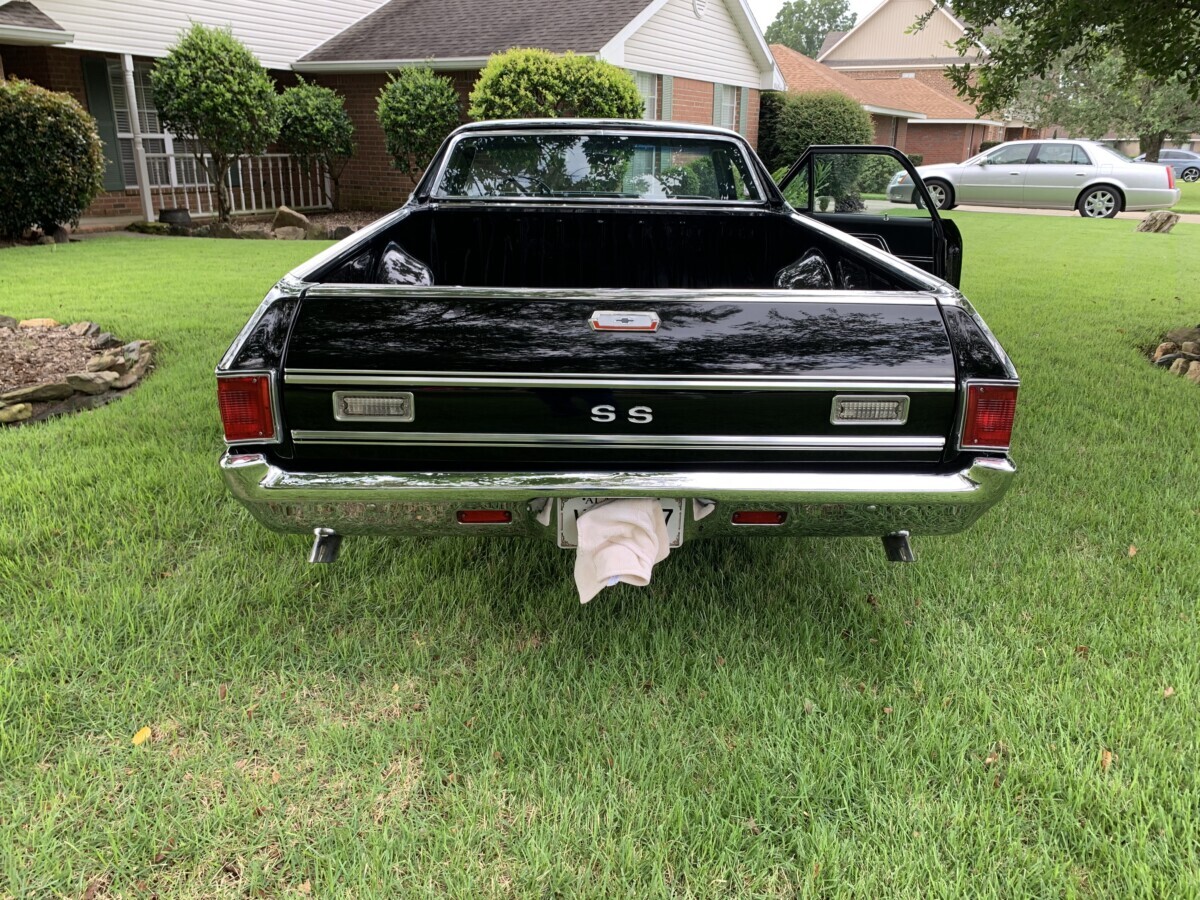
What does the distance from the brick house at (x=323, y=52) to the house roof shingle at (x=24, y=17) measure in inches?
1.0

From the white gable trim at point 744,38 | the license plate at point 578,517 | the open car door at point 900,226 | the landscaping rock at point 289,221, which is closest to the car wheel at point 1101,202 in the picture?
the white gable trim at point 744,38

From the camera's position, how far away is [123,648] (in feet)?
9.38

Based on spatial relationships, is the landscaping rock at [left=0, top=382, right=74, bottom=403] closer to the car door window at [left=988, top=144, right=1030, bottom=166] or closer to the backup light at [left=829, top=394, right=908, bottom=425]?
the backup light at [left=829, top=394, right=908, bottom=425]

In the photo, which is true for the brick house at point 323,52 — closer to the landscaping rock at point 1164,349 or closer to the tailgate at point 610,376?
the landscaping rock at point 1164,349

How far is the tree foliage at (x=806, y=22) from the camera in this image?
92.1 meters

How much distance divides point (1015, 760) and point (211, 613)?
2546 millimetres

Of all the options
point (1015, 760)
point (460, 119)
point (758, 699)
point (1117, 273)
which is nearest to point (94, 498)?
point (758, 699)

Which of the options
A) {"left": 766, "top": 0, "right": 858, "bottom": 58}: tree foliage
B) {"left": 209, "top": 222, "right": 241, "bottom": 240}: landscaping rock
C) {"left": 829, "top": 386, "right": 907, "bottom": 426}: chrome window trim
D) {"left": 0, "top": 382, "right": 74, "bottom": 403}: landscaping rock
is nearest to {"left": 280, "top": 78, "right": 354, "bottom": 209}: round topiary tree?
{"left": 209, "top": 222, "right": 241, "bottom": 240}: landscaping rock

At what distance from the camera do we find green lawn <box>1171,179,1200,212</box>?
2173 cm

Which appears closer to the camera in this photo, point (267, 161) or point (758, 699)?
point (758, 699)

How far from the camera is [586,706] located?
262cm

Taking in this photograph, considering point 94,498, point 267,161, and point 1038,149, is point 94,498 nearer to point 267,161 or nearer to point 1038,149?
point 267,161

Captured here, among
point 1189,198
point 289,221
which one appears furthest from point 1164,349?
point 1189,198

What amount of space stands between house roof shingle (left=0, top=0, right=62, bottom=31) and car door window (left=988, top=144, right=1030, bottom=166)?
17725 millimetres
